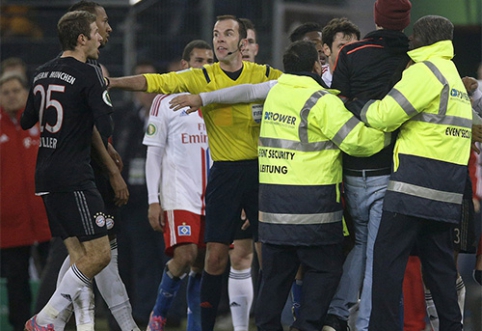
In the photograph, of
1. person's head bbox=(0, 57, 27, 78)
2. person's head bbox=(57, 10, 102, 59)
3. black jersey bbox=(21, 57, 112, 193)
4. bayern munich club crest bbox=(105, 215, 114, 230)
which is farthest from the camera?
person's head bbox=(0, 57, 27, 78)

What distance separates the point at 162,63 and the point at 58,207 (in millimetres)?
4406

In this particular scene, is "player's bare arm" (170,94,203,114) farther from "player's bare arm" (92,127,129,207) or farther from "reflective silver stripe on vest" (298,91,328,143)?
"reflective silver stripe on vest" (298,91,328,143)

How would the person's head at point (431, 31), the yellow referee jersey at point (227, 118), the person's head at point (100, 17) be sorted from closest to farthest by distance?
the person's head at point (431, 31)
the person's head at point (100, 17)
the yellow referee jersey at point (227, 118)

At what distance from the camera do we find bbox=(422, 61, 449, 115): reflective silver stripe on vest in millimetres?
6359

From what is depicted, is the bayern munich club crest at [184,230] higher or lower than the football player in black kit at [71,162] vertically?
lower

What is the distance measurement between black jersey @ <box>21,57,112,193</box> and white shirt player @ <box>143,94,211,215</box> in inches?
65.5

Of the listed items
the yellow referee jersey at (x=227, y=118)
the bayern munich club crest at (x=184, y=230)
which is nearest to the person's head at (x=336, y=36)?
the yellow referee jersey at (x=227, y=118)


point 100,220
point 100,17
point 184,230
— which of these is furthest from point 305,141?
point 184,230

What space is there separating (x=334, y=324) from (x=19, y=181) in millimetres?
3858

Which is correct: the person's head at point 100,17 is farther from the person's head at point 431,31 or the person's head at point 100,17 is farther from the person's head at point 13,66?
the person's head at point 13,66

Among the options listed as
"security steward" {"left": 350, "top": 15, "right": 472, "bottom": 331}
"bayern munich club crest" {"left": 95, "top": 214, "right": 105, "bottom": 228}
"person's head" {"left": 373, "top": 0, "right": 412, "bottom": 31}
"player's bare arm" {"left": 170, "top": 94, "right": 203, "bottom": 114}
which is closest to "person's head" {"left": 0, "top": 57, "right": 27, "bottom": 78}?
"player's bare arm" {"left": 170, "top": 94, "right": 203, "bottom": 114}

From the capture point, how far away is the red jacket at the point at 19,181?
9.39 meters

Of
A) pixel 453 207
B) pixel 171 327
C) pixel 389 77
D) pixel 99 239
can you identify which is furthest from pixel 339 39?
pixel 171 327

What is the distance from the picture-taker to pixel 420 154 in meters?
6.41
